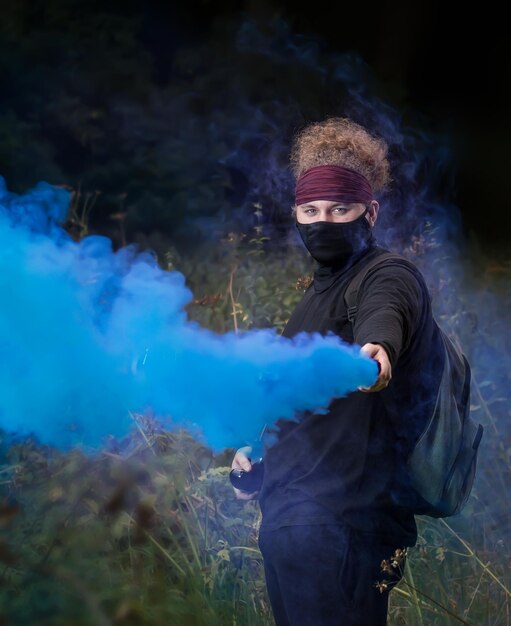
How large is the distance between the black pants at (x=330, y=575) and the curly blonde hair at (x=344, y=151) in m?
0.88

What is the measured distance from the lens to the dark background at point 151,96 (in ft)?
14.8

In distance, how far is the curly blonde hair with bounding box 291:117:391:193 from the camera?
7.15 ft

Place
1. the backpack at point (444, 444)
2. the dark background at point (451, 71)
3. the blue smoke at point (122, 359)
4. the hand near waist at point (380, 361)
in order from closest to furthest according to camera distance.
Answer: the hand near waist at point (380, 361) < the blue smoke at point (122, 359) < the backpack at point (444, 444) < the dark background at point (451, 71)

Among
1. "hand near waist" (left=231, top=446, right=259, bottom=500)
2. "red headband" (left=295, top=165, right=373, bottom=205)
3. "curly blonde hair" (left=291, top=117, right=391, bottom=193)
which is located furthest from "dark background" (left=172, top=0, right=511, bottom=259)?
"hand near waist" (left=231, top=446, right=259, bottom=500)

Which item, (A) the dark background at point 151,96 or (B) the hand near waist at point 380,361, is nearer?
(B) the hand near waist at point 380,361

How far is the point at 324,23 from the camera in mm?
5047

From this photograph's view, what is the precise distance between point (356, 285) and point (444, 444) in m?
0.43

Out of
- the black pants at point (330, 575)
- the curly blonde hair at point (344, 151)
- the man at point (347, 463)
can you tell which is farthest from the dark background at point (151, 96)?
the black pants at point (330, 575)

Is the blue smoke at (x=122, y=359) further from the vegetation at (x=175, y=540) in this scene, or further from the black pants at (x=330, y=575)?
the vegetation at (x=175, y=540)

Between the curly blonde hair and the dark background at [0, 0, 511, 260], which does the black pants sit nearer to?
the curly blonde hair

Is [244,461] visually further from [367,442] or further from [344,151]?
[344,151]

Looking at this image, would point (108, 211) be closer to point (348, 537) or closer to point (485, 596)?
point (485, 596)

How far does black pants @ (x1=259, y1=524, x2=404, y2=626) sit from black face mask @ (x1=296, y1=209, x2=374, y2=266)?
63 centimetres

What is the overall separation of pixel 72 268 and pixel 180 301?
0.30 meters
